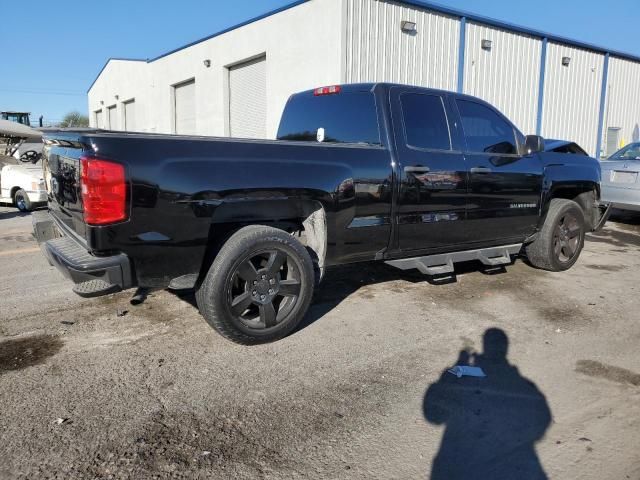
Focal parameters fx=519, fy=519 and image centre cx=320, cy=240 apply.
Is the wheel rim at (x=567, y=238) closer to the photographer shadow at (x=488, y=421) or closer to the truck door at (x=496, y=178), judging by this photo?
the truck door at (x=496, y=178)

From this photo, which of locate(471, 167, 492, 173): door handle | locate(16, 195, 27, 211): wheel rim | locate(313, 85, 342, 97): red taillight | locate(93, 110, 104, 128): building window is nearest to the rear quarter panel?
locate(313, 85, 342, 97): red taillight

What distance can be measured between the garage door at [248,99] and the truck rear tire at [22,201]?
699cm

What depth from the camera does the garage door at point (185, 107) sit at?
20.5m

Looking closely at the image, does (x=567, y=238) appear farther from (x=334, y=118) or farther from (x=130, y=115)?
(x=130, y=115)

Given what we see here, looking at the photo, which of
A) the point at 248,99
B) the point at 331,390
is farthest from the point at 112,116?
the point at 331,390

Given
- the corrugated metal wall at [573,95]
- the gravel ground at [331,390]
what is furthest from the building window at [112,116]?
the gravel ground at [331,390]

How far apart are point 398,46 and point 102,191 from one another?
458 inches

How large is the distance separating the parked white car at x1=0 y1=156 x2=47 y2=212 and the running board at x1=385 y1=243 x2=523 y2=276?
28.1 ft

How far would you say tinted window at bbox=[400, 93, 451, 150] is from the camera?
4.63 m

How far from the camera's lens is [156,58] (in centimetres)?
2269

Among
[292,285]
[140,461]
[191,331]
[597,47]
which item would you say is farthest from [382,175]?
[597,47]

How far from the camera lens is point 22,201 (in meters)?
11.2

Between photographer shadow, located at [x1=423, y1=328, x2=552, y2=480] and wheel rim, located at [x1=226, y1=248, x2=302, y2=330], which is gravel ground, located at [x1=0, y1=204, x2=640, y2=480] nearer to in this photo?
photographer shadow, located at [x1=423, y1=328, x2=552, y2=480]

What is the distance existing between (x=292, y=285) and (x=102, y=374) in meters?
1.42
